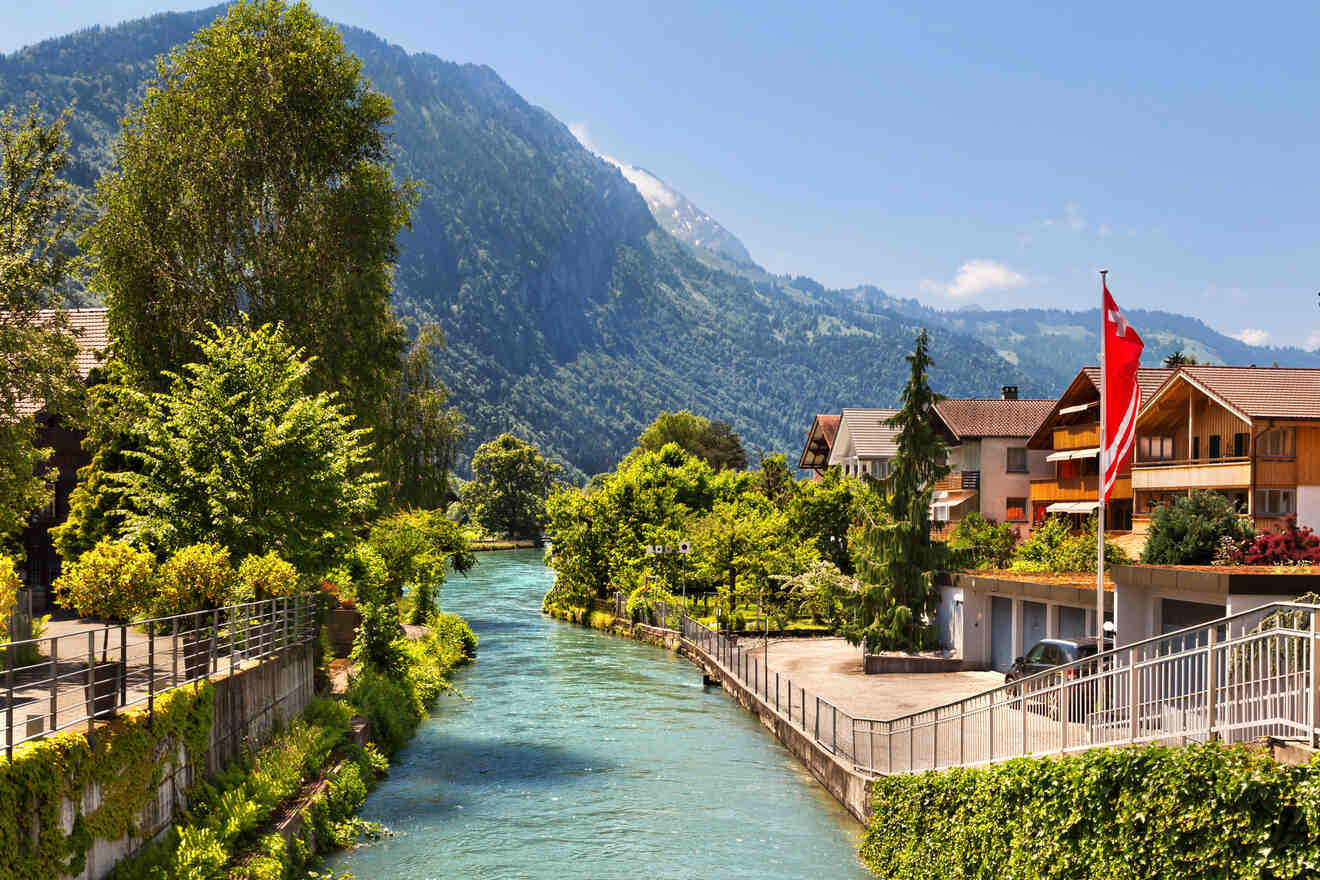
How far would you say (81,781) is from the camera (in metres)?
14.2

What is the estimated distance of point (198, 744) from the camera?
18938 mm

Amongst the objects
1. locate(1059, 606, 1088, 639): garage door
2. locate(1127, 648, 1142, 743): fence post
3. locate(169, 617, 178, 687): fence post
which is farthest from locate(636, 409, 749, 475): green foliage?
locate(1127, 648, 1142, 743): fence post

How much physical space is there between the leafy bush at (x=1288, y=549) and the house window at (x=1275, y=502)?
40.3 ft

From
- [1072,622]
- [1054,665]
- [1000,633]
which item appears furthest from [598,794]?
[1000,633]

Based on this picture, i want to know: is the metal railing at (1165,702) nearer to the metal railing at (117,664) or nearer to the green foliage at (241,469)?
the metal railing at (117,664)

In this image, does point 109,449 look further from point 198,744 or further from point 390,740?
point 198,744

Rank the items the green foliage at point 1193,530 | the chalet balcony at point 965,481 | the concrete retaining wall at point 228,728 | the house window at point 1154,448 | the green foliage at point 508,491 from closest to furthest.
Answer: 1. the concrete retaining wall at point 228,728
2. the green foliage at point 1193,530
3. the house window at point 1154,448
4. the chalet balcony at point 965,481
5. the green foliage at point 508,491

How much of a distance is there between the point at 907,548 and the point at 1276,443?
1432cm

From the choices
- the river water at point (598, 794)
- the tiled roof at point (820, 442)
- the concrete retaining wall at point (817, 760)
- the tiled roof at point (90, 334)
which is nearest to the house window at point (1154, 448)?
the concrete retaining wall at point (817, 760)

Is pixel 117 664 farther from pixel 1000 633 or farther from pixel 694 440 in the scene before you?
pixel 694 440

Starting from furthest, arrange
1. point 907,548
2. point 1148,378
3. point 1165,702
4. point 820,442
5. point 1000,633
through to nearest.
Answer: point 820,442, point 1148,378, point 907,548, point 1000,633, point 1165,702

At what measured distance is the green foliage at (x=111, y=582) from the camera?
22.1 meters

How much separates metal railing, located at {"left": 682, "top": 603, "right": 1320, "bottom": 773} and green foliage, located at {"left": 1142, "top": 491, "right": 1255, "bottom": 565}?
1528cm

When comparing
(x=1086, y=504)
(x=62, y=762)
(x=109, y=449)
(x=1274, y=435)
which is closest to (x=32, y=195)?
(x=109, y=449)
